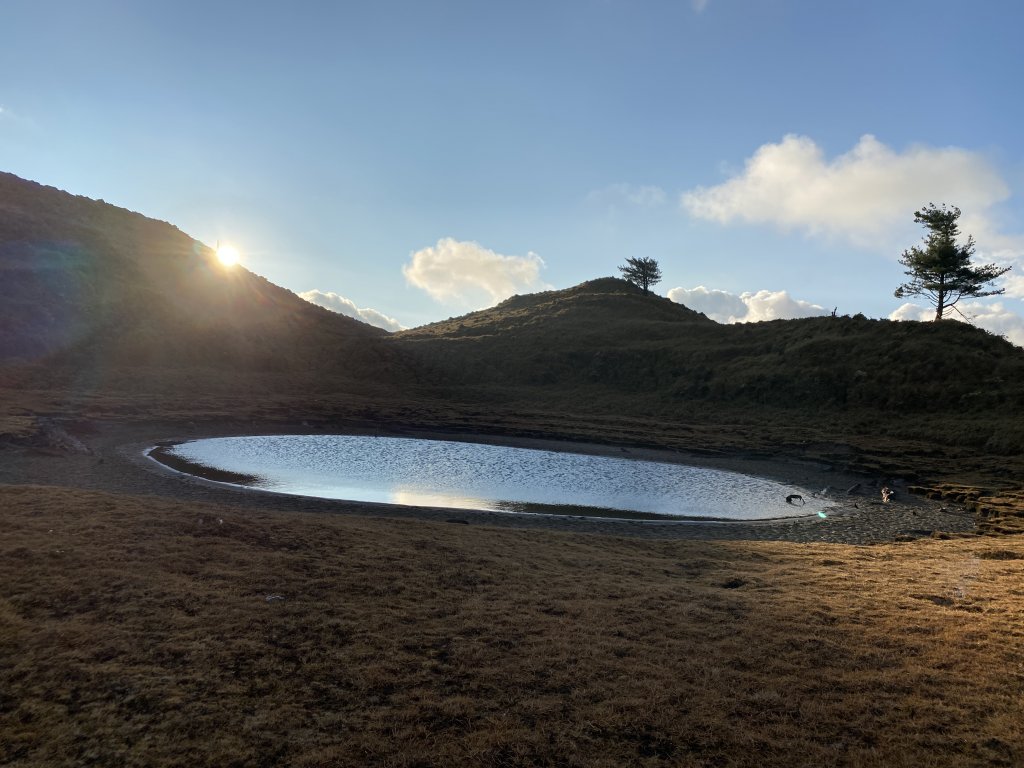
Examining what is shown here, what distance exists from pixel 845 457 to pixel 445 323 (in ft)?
314

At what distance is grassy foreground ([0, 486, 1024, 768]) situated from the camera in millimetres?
6738

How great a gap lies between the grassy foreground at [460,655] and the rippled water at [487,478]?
987 cm

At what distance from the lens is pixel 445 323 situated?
4983 inches

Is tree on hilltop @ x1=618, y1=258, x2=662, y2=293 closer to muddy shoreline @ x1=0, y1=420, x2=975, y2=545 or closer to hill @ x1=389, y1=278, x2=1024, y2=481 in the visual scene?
hill @ x1=389, y1=278, x2=1024, y2=481

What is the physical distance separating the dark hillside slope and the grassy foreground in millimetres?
53948

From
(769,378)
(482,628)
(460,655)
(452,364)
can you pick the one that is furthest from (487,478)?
(452,364)

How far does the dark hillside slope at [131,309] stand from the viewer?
6288cm

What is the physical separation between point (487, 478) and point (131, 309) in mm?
65942

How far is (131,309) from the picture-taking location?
74000 mm

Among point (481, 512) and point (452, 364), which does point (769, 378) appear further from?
point (481, 512)

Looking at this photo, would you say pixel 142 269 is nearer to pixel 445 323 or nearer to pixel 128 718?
pixel 445 323

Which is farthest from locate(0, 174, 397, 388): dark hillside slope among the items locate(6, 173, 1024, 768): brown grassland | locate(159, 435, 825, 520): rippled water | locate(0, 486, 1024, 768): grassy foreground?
locate(0, 486, 1024, 768): grassy foreground

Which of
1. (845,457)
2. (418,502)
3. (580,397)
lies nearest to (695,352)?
(580,397)

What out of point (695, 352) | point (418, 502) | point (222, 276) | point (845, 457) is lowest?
point (418, 502)
